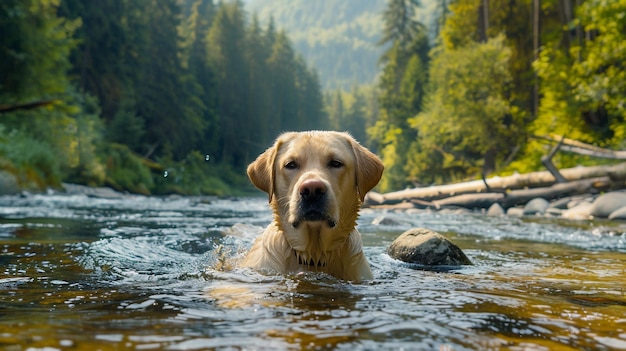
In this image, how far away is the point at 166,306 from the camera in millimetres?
2842

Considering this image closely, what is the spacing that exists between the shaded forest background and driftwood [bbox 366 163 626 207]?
2.92 meters

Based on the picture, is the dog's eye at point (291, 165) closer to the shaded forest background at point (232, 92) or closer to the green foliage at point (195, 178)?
the shaded forest background at point (232, 92)

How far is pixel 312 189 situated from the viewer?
413 centimetres

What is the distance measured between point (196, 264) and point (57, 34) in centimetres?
1625

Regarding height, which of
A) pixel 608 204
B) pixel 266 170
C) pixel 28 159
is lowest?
pixel 608 204

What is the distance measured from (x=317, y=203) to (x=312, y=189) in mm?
162

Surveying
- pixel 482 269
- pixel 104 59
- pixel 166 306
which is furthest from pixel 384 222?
pixel 104 59

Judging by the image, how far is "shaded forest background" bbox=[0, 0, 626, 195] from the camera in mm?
18641

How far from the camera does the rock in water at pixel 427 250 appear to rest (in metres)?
5.73

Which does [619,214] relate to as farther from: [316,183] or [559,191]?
[316,183]

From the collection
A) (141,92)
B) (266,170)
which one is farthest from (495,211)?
(141,92)

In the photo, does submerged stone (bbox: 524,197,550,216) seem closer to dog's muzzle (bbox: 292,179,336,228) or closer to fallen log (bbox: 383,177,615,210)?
fallen log (bbox: 383,177,615,210)

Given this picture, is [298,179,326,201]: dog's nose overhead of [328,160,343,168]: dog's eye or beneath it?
beneath

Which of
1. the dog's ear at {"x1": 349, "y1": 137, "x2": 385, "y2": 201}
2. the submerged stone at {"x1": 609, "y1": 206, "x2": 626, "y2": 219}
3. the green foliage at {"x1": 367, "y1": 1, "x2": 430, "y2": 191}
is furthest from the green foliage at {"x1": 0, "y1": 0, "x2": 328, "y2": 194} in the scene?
the green foliage at {"x1": 367, "y1": 1, "x2": 430, "y2": 191}
